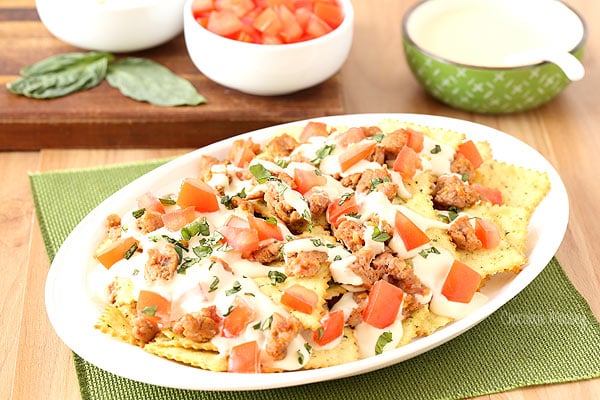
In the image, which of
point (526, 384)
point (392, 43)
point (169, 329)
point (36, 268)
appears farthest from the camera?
point (392, 43)

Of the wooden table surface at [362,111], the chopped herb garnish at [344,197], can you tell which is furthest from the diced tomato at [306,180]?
the wooden table surface at [362,111]

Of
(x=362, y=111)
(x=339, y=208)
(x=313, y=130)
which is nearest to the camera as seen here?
(x=339, y=208)

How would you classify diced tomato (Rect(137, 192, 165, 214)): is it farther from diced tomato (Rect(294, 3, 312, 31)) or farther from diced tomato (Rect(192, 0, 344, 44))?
diced tomato (Rect(294, 3, 312, 31))

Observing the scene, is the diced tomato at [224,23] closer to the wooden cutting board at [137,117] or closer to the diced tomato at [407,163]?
the wooden cutting board at [137,117]

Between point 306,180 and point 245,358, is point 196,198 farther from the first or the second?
point 245,358

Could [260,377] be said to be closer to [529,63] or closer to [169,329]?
[169,329]

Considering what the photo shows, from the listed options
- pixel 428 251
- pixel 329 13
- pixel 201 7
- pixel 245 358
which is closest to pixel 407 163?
pixel 428 251

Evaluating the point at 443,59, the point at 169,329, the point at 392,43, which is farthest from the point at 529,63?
the point at 169,329

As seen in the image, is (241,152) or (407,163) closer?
(407,163)
